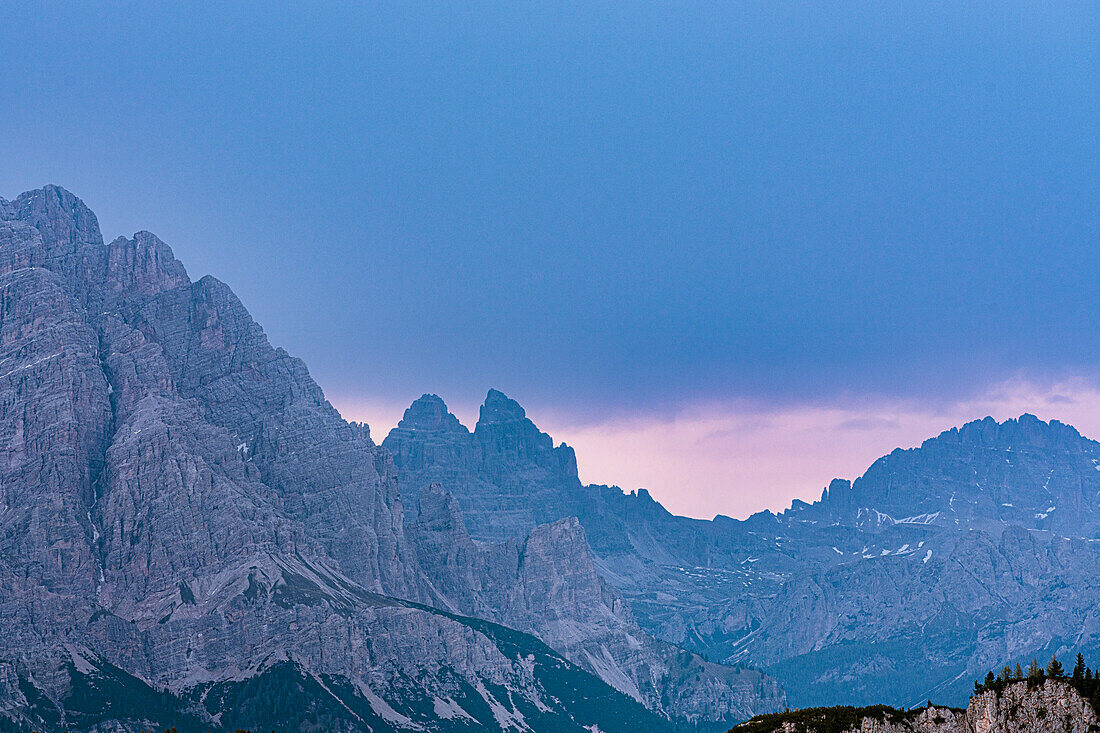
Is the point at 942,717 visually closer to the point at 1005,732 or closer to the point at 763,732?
the point at 1005,732

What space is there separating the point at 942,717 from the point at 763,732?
20717mm

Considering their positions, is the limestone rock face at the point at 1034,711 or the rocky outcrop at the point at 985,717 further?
the rocky outcrop at the point at 985,717

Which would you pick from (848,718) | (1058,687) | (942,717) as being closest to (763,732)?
(848,718)

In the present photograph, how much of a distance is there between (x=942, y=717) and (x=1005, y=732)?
31.7 ft

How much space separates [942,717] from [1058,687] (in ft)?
46.9

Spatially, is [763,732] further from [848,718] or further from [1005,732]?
[1005,732]

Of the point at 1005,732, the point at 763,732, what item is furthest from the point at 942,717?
the point at 763,732

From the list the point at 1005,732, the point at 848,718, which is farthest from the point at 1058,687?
the point at 848,718

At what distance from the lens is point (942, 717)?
16688 centimetres

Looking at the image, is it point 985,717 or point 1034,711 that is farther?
point 985,717

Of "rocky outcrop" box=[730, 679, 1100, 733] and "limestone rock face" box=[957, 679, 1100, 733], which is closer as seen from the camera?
"limestone rock face" box=[957, 679, 1100, 733]

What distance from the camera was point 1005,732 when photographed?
6235 inches

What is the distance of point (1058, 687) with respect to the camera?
158750 mm

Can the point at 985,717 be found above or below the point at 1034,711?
below
